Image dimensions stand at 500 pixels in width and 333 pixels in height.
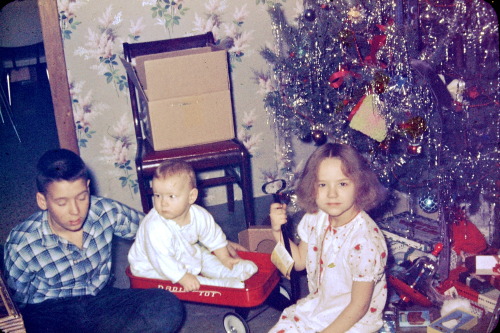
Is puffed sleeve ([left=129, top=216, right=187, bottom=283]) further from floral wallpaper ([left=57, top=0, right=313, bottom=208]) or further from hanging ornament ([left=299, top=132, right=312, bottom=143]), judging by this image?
floral wallpaper ([left=57, top=0, right=313, bottom=208])

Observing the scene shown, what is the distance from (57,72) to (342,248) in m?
2.33

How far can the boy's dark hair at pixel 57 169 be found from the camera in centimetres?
187

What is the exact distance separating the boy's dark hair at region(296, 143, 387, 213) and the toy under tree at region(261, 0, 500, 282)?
557mm

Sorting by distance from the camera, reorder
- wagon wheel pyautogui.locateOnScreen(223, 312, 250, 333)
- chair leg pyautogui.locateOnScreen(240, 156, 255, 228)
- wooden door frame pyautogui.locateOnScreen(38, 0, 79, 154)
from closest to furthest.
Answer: wagon wheel pyautogui.locateOnScreen(223, 312, 250, 333)
chair leg pyautogui.locateOnScreen(240, 156, 255, 228)
wooden door frame pyautogui.locateOnScreen(38, 0, 79, 154)

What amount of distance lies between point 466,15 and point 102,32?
2.22 m

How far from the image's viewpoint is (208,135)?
2.75 meters

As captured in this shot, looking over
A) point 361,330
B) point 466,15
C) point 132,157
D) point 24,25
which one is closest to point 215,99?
point 132,157

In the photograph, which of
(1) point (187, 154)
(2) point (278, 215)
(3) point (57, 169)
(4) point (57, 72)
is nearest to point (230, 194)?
(1) point (187, 154)

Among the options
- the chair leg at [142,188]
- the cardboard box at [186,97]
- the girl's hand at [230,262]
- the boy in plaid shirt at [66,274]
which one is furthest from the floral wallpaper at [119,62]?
the girl's hand at [230,262]

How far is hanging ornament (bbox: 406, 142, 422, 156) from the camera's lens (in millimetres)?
2230

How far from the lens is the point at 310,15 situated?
2473mm

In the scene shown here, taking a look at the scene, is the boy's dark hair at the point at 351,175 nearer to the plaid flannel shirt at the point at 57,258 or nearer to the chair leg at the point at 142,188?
the plaid flannel shirt at the point at 57,258

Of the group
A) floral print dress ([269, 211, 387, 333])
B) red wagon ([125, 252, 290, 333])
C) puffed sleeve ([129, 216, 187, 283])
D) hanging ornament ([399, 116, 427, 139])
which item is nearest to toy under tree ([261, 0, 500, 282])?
hanging ornament ([399, 116, 427, 139])

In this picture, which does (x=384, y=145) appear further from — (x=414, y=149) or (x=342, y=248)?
(x=342, y=248)
